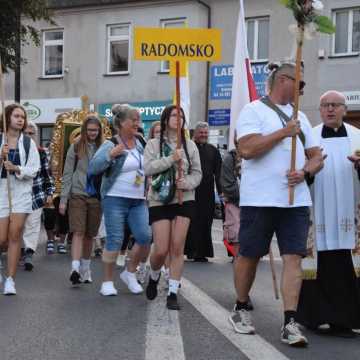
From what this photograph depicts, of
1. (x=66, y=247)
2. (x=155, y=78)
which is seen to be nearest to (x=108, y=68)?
(x=155, y=78)

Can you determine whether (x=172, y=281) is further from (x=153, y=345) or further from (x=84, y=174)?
(x=84, y=174)

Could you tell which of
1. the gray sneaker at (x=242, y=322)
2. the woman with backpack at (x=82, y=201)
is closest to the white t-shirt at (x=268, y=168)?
the gray sneaker at (x=242, y=322)

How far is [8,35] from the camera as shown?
1645cm

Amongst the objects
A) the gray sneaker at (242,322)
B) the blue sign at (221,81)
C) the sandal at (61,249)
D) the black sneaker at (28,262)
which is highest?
the blue sign at (221,81)

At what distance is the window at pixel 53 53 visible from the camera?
28719mm

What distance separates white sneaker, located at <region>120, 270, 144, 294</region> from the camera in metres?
7.19

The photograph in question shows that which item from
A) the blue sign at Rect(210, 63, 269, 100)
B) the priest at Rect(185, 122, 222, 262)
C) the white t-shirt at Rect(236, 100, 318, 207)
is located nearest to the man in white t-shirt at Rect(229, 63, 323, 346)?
the white t-shirt at Rect(236, 100, 318, 207)

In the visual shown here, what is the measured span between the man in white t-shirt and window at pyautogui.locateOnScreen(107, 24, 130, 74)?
2241 cm

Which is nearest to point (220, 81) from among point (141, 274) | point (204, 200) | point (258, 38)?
point (258, 38)

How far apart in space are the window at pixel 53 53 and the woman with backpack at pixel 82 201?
21.1m

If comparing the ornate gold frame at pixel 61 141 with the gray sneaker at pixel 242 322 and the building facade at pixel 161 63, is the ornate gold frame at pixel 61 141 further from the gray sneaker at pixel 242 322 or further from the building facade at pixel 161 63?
the building facade at pixel 161 63

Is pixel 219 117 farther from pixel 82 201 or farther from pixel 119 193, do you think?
pixel 119 193

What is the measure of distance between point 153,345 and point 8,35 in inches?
500

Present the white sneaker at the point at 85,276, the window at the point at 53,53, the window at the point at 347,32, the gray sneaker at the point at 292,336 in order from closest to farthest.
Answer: the gray sneaker at the point at 292,336 < the white sneaker at the point at 85,276 < the window at the point at 347,32 < the window at the point at 53,53
